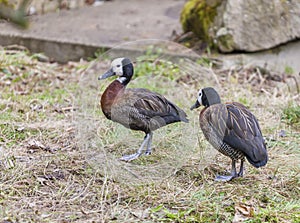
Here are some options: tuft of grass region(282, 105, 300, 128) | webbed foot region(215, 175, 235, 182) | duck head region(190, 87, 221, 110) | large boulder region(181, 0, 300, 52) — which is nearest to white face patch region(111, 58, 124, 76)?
duck head region(190, 87, 221, 110)

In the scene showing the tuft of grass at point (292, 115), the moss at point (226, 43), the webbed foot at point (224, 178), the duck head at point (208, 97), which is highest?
the duck head at point (208, 97)

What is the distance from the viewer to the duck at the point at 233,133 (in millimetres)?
3525

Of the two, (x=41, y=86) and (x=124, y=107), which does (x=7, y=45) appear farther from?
(x=124, y=107)

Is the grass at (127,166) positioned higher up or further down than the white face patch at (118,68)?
further down

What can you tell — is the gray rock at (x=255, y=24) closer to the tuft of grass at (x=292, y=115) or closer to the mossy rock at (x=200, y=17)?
the mossy rock at (x=200, y=17)

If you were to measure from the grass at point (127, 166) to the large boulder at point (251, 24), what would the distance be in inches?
35.8

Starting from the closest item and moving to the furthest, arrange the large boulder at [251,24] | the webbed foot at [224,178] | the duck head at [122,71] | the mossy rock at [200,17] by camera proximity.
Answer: the webbed foot at [224,178] → the duck head at [122,71] → the large boulder at [251,24] → the mossy rock at [200,17]

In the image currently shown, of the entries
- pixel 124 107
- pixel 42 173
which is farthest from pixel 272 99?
pixel 42 173

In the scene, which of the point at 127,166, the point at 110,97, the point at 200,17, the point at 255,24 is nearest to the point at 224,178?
the point at 127,166

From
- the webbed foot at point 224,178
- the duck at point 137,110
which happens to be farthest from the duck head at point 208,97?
the webbed foot at point 224,178

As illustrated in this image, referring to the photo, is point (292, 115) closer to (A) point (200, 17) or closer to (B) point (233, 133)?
(B) point (233, 133)

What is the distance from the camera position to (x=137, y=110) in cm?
392

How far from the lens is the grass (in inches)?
129

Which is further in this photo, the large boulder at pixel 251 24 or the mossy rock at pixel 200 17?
the mossy rock at pixel 200 17
